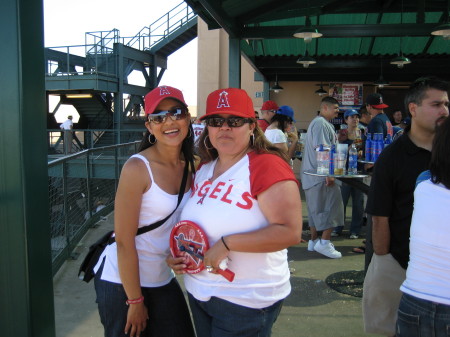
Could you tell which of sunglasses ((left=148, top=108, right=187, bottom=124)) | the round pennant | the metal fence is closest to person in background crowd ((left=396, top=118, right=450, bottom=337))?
the round pennant

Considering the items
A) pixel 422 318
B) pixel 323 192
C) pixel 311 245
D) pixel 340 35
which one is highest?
pixel 340 35

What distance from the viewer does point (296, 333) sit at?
11.8 feet

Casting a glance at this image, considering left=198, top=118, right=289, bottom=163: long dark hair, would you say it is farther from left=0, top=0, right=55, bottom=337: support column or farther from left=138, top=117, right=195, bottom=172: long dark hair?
left=0, top=0, right=55, bottom=337: support column

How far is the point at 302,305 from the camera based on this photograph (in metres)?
4.16

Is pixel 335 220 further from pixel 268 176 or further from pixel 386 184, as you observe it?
pixel 268 176

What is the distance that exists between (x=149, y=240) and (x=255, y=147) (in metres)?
0.71

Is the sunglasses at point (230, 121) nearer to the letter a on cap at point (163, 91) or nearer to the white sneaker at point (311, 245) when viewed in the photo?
the letter a on cap at point (163, 91)

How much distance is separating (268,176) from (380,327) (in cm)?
138

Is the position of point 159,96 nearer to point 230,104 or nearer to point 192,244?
point 230,104

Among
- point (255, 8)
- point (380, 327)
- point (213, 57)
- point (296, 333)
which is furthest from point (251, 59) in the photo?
point (380, 327)

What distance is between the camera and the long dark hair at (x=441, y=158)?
1.73m

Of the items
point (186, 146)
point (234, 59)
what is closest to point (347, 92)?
point (234, 59)

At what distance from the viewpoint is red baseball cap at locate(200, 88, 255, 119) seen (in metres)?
1.98

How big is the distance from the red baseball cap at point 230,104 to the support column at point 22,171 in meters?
0.77
